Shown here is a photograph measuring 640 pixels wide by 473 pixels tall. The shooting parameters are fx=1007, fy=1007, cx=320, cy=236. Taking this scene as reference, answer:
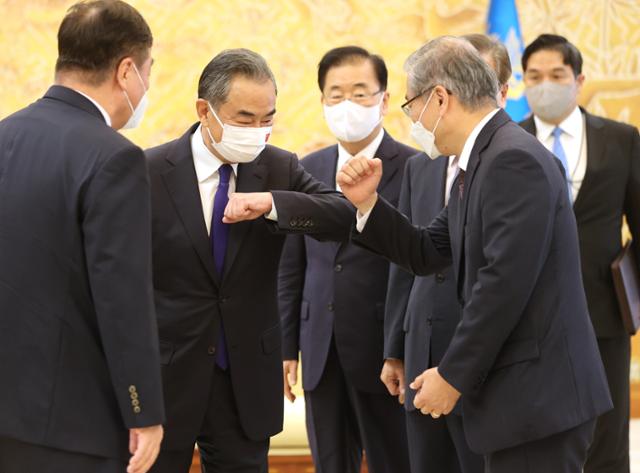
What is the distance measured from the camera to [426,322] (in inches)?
130

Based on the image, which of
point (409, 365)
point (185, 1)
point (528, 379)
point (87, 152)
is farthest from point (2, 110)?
point (528, 379)

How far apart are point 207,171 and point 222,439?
81 centimetres

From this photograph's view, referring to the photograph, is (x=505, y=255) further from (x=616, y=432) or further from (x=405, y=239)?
(x=616, y=432)

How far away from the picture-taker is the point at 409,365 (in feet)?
11.0

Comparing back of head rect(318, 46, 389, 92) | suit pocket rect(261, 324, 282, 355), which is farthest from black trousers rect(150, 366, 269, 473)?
back of head rect(318, 46, 389, 92)

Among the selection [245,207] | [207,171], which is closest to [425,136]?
[245,207]

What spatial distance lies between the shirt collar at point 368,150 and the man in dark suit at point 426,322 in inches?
15.6

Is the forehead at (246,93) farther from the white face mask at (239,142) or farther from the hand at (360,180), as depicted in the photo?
the hand at (360,180)

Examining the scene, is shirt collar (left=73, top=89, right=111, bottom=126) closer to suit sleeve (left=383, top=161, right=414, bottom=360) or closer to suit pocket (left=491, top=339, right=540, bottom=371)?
suit pocket (left=491, top=339, right=540, bottom=371)

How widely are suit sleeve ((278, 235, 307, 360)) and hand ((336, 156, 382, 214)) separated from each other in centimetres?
99

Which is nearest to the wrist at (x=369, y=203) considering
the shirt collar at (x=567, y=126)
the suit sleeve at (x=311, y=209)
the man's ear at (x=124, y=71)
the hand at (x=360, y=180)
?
the hand at (x=360, y=180)

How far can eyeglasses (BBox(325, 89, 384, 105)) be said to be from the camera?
405 cm

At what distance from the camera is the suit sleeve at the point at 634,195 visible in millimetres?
4133

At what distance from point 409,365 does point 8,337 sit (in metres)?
1.49
